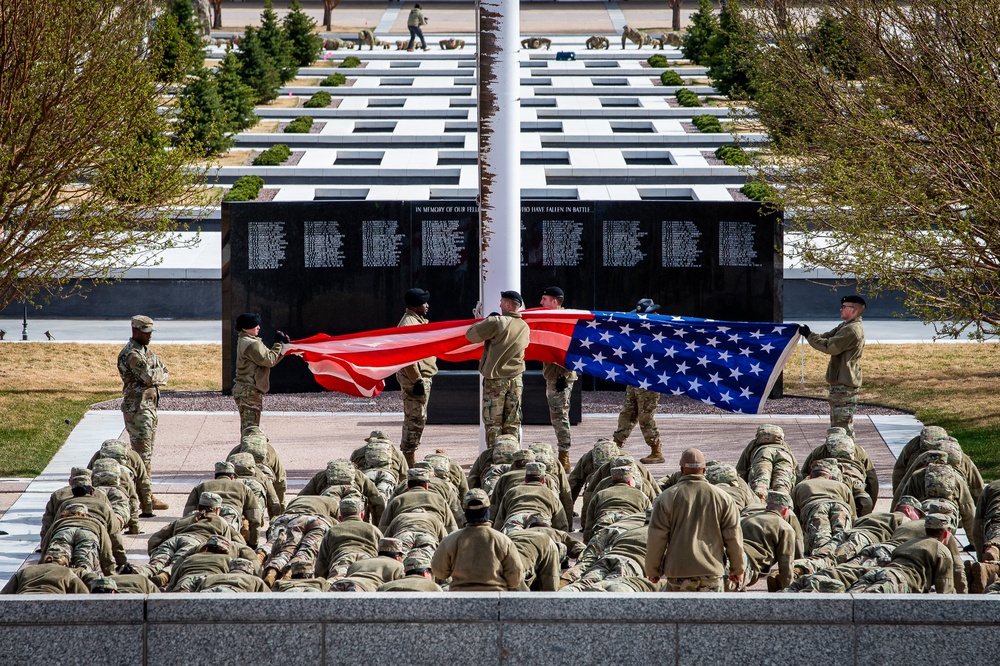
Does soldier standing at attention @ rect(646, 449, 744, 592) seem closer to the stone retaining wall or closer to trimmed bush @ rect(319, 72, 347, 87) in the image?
the stone retaining wall

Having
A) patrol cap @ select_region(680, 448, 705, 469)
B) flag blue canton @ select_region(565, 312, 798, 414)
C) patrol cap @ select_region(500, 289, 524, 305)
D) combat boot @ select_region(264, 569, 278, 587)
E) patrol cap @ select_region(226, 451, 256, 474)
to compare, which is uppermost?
patrol cap @ select_region(500, 289, 524, 305)

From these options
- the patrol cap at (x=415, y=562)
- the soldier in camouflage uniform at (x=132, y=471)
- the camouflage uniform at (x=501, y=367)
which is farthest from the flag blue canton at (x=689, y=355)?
the patrol cap at (x=415, y=562)

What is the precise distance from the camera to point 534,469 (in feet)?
38.5

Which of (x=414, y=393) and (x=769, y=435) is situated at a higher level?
(x=414, y=393)

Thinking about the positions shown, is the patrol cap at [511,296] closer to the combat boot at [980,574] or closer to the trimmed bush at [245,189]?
the combat boot at [980,574]

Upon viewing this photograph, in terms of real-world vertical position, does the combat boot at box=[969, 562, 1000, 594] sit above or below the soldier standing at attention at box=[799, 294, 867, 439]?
below

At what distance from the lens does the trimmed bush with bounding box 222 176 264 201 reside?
31297 millimetres

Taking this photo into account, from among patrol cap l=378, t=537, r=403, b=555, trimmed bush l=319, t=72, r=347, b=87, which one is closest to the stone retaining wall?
patrol cap l=378, t=537, r=403, b=555

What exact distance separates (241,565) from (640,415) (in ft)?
22.9

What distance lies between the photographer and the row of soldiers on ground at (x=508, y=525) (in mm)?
9375

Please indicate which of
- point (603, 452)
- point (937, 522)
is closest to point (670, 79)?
point (603, 452)

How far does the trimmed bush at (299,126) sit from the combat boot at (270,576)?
1326 inches

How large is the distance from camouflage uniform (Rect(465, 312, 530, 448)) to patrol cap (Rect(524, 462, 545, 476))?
120 inches

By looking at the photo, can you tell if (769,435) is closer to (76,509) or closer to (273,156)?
(76,509)
